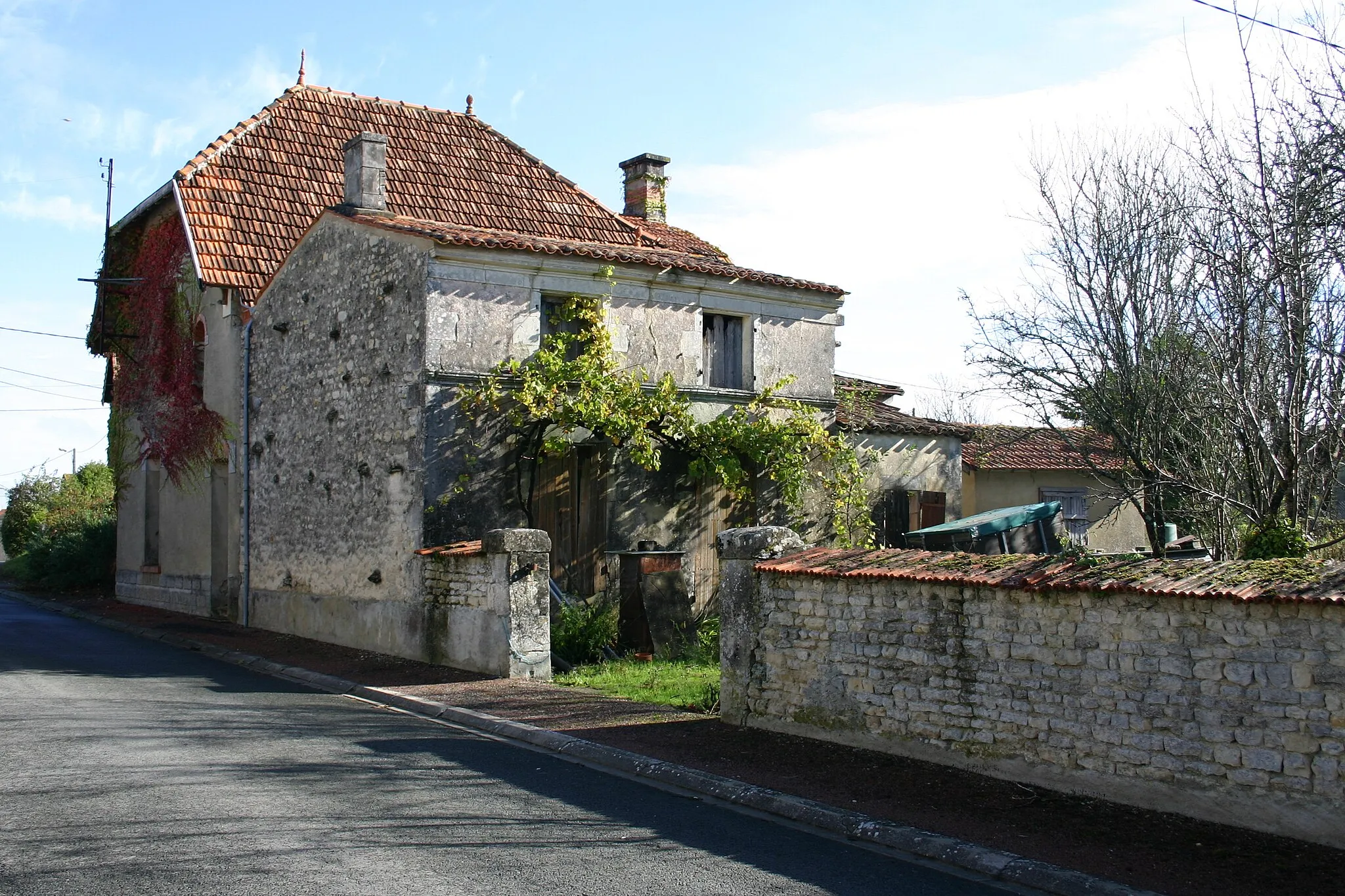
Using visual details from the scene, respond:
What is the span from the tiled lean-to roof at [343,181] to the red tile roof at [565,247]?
1.63 m

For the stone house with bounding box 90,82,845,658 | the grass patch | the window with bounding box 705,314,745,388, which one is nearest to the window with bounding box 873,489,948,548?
the stone house with bounding box 90,82,845,658

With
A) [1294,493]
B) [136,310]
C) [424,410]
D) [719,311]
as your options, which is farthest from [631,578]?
[136,310]

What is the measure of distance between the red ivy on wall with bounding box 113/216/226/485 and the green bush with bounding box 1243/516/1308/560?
54.6 ft

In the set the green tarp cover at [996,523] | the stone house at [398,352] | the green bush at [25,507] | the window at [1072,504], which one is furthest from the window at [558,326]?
the green bush at [25,507]

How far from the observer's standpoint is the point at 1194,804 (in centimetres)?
678

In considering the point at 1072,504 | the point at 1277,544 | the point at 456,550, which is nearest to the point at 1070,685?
the point at 1277,544

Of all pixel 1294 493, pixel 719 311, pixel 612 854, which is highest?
pixel 719 311

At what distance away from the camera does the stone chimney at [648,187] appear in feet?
83.3

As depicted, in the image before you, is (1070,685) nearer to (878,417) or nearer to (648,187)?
(878,417)

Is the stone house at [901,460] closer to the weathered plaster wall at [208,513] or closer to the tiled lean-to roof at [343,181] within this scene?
the tiled lean-to roof at [343,181]

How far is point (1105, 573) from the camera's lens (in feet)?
24.3

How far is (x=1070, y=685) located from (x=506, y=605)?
6.82m

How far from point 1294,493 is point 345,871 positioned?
810 centimetres

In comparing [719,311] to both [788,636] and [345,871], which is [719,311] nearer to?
A: [788,636]
